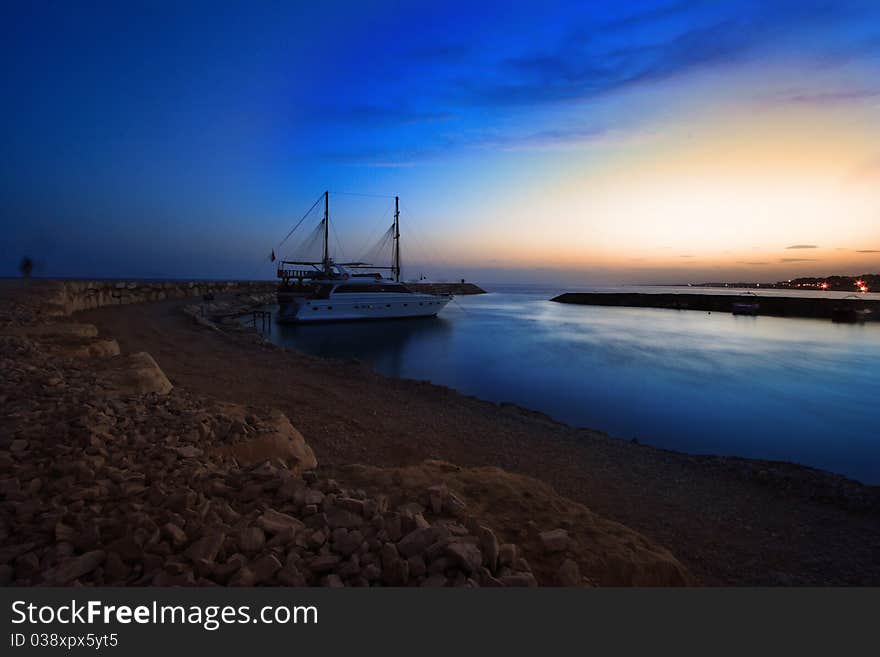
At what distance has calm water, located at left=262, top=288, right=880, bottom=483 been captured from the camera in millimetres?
11656

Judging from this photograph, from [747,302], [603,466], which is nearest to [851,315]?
[747,302]

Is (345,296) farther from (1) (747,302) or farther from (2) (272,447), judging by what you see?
(1) (747,302)

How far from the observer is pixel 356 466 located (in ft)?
13.5

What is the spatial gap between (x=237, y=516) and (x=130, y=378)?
420 centimetres

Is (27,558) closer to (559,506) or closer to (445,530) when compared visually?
(445,530)

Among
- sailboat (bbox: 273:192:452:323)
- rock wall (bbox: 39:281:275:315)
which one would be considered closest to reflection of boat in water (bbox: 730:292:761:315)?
sailboat (bbox: 273:192:452:323)

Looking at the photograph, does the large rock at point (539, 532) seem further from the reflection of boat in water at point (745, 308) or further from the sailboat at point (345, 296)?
the reflection of boat in water at point (745, 308)

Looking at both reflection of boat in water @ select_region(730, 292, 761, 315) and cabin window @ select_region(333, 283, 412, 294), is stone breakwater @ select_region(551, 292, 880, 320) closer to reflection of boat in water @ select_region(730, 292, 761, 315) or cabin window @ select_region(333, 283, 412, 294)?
reflection of boat in water @ select_region(730, 292, 761, 315)

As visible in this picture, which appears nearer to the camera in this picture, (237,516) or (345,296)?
(237,516)

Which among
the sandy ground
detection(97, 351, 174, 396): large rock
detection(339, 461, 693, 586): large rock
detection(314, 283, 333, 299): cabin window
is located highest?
detection(314, 283, 333, 299): cabin window

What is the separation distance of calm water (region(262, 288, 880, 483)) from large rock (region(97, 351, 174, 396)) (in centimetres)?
1058

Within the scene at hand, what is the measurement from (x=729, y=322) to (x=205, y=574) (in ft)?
194

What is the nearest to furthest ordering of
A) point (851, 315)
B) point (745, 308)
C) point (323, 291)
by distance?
point (323, 291)
point (851, 315)
point (745, 308)

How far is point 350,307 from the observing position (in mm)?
37250
